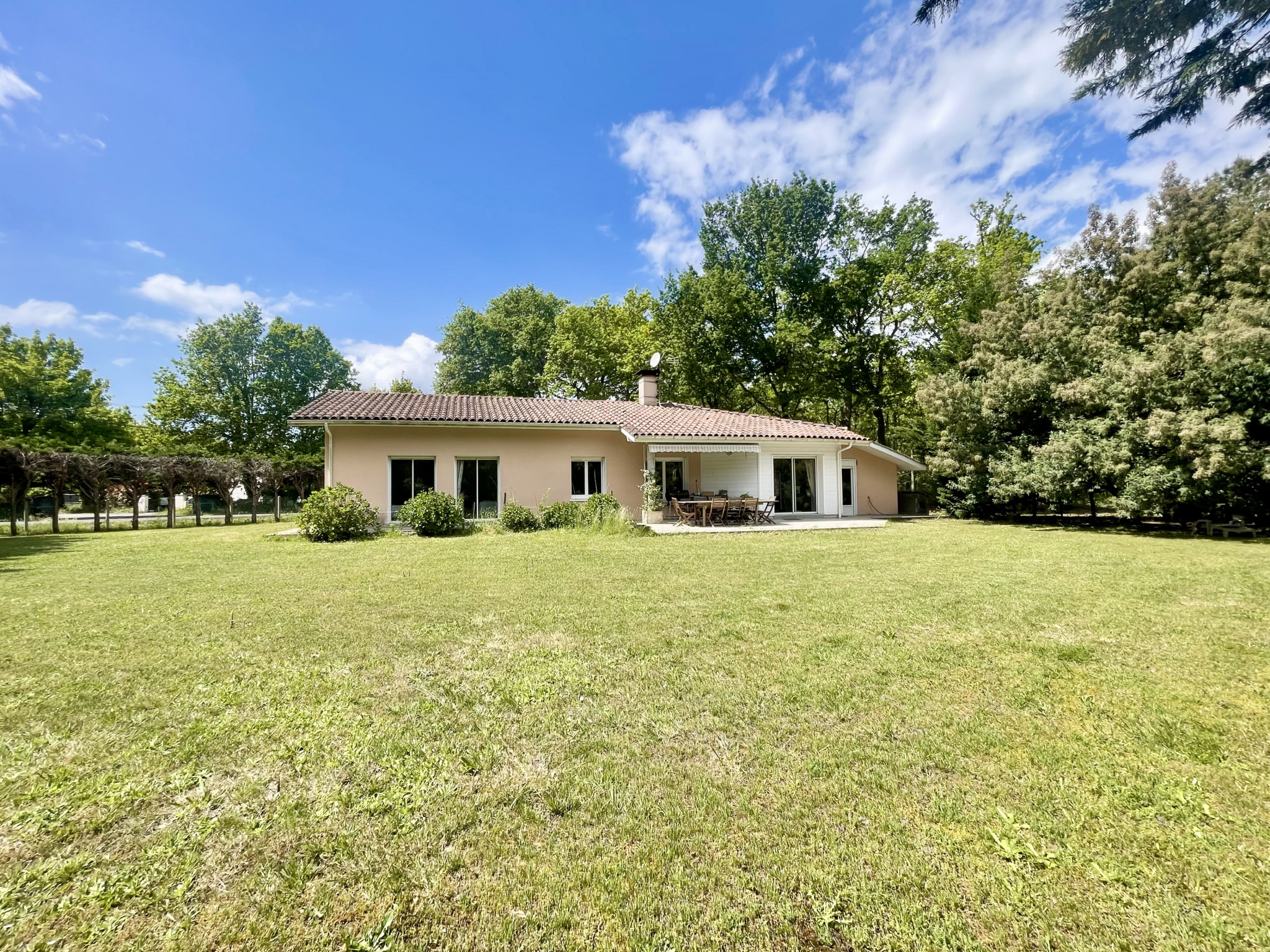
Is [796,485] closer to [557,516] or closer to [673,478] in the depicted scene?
[673,478]

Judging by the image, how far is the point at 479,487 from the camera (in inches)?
703

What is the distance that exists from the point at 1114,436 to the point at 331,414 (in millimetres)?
25640

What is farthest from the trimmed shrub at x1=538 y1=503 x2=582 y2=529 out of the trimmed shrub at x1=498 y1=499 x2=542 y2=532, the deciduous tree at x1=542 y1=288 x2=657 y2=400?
the deciduous tree at x1=542 y1=288 x2=657 y2=400

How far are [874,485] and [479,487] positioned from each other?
692 inches

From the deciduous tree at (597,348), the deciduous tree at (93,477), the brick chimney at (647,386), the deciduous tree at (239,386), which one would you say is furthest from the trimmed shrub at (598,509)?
the deciduous tree at (239,386)

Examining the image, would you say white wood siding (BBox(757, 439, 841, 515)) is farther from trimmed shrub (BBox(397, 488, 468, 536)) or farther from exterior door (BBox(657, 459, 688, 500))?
trimmed shrub (BBox(397, 488, 468, 536))

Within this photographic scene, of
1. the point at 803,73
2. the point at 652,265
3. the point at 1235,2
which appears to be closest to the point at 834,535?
the point at 1235,2

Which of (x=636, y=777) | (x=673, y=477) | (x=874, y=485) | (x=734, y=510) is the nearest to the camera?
(x=636, y=777)

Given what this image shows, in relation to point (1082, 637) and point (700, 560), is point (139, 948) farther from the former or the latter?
point (700, 560)

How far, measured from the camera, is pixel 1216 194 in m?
15.9

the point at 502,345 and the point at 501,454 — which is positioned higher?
the point at 502,345

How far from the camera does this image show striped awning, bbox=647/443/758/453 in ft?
60.3

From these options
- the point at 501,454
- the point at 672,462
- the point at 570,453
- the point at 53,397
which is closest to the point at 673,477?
the point at 672,462

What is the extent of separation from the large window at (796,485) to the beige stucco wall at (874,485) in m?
2.30
